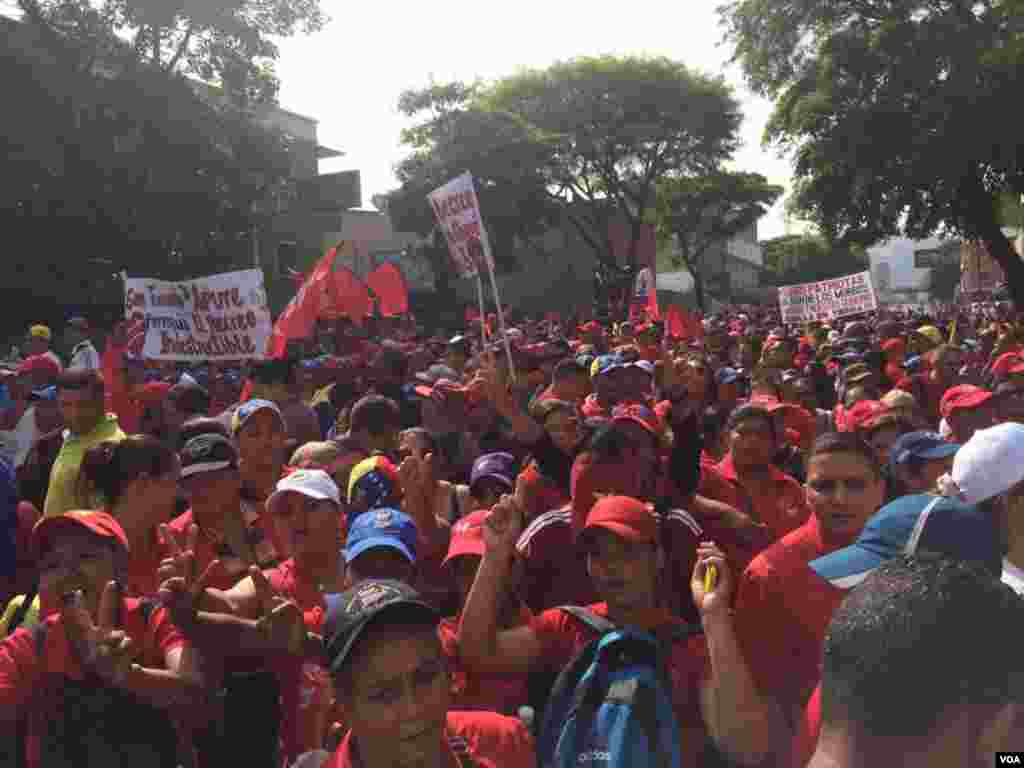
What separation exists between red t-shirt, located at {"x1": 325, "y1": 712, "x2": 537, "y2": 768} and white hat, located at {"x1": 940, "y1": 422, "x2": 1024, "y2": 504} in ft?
4.84

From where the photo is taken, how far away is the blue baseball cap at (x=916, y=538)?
2145 mm

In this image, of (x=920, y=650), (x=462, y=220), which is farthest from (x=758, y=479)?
(x=462, y=220)

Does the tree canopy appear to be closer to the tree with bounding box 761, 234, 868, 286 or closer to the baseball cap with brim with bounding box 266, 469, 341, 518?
the baseball cap with brim with bounding box 266, 469, 341, 518

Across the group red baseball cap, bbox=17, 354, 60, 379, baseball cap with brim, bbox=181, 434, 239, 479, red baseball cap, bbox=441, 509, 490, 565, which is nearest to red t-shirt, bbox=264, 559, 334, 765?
red baseball cap, bbox=441, 509, 490, 565

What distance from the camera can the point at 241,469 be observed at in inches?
170

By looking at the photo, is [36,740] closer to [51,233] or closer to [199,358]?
[199,358]

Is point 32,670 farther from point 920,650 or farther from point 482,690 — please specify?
point 920,650

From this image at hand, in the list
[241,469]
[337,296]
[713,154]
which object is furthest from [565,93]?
[241,469]

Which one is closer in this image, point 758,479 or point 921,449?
point 921,449

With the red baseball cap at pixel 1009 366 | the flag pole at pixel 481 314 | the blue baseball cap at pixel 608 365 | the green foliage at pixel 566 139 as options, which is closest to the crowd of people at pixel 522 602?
the blue baseball cap at pixel 608 365

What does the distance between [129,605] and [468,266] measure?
21.3 feet

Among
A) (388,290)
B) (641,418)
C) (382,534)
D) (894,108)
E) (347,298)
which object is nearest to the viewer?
(382,534)

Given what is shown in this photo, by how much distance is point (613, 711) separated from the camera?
86.9 inches

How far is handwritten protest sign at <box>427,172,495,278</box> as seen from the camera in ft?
28.9
